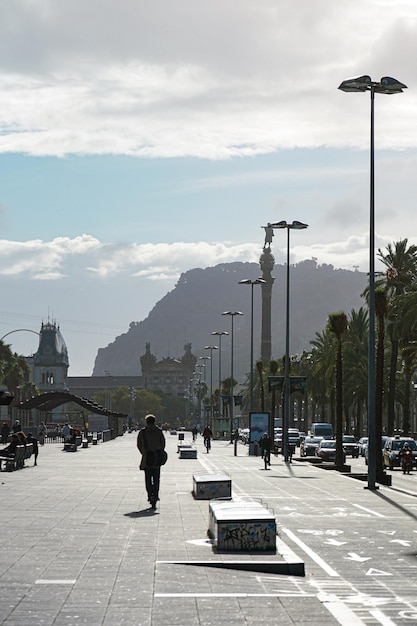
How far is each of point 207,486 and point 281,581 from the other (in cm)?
1339

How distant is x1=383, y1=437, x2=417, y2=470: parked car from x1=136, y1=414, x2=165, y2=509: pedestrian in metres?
31.5

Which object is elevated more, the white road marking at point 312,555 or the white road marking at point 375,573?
the white road marking at point 312,555

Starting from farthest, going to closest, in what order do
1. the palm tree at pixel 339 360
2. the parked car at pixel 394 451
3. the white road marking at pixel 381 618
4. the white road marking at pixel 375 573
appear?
the parked car at pixel 394 451 → the palm tree at pixel 339 360 → the white road marking at pixel 375 573 → the white road marking at pixel 381 618

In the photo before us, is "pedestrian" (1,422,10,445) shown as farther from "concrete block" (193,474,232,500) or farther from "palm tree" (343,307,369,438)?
"concrete block" (193,474,232,500)

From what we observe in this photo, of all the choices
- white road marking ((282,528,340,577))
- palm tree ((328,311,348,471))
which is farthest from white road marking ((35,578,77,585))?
palm tree ((328,311,348,471))

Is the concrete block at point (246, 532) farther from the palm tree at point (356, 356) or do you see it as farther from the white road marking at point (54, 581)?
the palm tree at point (356, 356)

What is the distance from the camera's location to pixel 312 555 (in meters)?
15.6

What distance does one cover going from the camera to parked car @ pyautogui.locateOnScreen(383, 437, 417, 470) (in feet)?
180

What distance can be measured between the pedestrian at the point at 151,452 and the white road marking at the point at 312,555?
4693 mm

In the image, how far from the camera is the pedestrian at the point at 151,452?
76.6ft

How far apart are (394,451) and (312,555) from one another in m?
41.2

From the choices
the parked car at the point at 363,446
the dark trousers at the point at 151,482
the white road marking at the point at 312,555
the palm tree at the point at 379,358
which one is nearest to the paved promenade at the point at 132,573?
the white road marking at the point at 312,555

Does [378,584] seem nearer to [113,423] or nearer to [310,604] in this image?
[310,604]

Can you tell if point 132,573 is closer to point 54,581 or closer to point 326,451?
point 54,581
